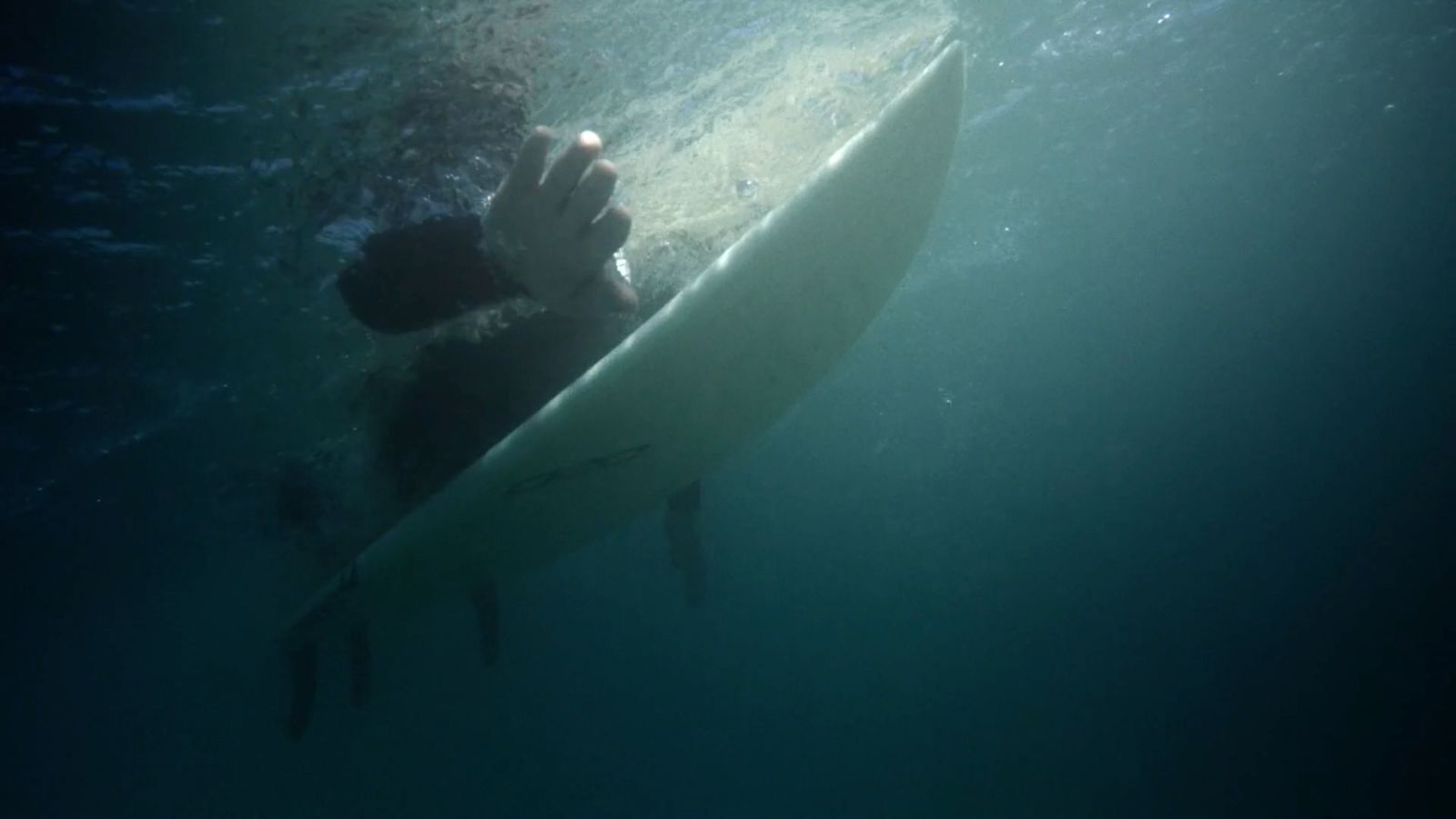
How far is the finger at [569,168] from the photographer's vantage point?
10.3 ft

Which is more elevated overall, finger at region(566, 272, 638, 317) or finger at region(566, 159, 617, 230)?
finger at region(566, 159, 617, 230)

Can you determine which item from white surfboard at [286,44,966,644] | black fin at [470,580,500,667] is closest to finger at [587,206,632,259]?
white surfboard at [286,44,966,644]

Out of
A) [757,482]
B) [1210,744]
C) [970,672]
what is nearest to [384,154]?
[1210,744]

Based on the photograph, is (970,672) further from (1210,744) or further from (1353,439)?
(1353,439)

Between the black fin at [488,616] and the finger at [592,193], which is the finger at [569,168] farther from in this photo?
the black fin at [488,616]

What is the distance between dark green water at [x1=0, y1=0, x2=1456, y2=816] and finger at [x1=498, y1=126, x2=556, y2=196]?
9.41ft

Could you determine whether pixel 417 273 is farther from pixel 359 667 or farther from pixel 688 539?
pixel 359 667

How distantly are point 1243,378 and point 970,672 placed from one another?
128 feet

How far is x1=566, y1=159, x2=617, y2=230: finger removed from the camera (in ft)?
10.9

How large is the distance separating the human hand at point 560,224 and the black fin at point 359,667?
6311 millimetres

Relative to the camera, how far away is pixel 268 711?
37.2 meters

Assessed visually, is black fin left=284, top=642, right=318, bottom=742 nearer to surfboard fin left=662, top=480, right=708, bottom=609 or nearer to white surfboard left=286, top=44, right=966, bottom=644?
white surfboard left=286, top=44, right=966, bottom=644

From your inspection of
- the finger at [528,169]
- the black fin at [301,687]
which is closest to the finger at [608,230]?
the finger at [528,169]

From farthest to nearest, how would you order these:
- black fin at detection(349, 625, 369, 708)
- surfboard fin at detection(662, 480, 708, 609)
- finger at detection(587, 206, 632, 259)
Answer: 1. black fin at detection(349, 625, 369, 708)
2. surfboard fin at detection(662, 480, 708, 609)
3. finger at detection(587, 206, 632, 259)
